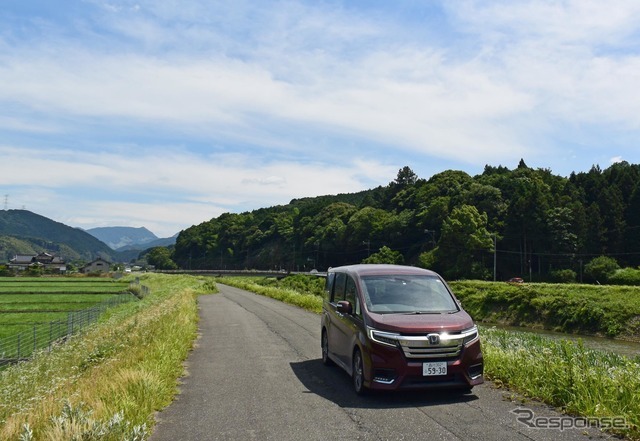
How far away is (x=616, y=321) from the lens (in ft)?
102

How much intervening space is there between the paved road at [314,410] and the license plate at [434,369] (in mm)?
449

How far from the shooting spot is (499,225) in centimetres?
7988

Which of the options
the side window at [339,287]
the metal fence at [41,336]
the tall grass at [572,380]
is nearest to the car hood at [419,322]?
the tall grass at [572,380]

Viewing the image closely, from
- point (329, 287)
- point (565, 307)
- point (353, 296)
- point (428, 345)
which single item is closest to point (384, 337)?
point (428, 345)

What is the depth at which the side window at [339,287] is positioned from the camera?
9750 millimetres

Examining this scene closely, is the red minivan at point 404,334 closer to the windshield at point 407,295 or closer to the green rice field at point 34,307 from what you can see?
the windshield at point 407,295

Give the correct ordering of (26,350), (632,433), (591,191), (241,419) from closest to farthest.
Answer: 1. (632,433)
2. (241,419)
3. (26,350)
4. (591,191)

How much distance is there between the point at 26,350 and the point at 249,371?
1700 cm

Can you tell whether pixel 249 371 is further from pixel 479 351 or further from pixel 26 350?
pixel 26 350

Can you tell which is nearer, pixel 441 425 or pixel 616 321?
pixel 441 425

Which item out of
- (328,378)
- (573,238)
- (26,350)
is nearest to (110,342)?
(328,378)

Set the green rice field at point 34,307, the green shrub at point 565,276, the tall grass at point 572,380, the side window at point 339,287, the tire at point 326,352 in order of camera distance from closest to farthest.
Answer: the tall grass at point 572,380 → the side window at point 339,287 → the tire at point 326,352 → the green rice field at point 34,307 → the green shrub at point 565,276

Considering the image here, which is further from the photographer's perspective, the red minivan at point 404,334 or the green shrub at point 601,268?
the green shrub at point 601,268

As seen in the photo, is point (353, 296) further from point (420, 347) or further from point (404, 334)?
point (420, 347)
